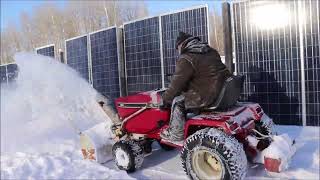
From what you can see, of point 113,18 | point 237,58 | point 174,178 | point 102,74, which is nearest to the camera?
point 174,178

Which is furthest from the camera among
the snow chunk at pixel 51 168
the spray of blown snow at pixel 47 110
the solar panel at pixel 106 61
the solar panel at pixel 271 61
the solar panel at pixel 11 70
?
the solar panel at pixel 11 70

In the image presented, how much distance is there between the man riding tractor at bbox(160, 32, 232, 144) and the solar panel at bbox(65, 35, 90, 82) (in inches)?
332

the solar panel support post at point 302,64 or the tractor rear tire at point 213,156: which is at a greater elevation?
the solar panel support post at point 302,64

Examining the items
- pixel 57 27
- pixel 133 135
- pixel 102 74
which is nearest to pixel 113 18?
pixel 57 27

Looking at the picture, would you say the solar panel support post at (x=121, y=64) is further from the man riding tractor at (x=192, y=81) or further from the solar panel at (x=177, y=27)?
the man riding tractor at (x=192, y=81)

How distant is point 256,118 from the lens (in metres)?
5.93

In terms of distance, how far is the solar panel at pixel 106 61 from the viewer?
1216 cm

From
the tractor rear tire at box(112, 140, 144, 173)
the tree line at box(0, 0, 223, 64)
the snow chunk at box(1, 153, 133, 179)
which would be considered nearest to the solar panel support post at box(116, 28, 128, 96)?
the snow chunk at box(1, 153, 133, 179)

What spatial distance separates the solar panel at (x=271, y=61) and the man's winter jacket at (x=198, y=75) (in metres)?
3.57

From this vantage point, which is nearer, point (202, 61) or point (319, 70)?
→ point (202, 61)

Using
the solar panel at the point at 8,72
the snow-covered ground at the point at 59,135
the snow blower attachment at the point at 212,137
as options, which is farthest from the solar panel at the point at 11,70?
the snow blower attachment at the point at 212,137

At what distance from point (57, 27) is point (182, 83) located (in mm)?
39216

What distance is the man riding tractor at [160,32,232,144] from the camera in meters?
5.33

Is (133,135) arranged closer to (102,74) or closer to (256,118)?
(256,118)
